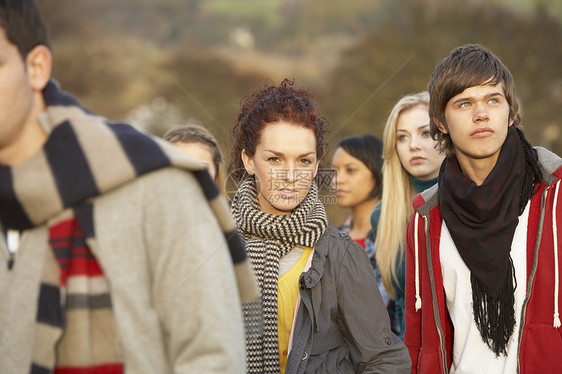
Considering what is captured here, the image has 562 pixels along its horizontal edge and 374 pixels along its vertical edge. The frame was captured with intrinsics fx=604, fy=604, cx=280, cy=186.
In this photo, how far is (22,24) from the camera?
1.58 metres

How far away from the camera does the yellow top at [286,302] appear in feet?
8.71

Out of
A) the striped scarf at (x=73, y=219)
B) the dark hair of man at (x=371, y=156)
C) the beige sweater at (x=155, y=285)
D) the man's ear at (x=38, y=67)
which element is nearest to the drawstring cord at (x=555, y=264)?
the beige sweater at (x=155, y=285)

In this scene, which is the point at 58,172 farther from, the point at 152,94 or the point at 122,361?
→ the point at 152,94

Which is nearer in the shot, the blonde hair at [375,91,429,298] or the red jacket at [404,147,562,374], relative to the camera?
the red jacket at [404,147,562,374]

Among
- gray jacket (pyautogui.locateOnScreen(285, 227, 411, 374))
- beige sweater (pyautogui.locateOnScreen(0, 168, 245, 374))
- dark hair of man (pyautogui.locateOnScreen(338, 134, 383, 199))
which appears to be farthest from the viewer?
dark hair of man (pyautogui.locateOnScreen(338, 134, 383, 199))

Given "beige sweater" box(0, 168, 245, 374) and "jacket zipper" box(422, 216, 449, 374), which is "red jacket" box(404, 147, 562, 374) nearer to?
"jacket zipper" box(422, 216, 449, 374)

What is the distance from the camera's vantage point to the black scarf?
2.72 metres

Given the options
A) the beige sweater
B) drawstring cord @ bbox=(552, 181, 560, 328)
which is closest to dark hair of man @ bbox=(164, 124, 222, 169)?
drawstring cord @ bbox=(552, 181, 560, 328)

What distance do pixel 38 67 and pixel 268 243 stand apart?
147 cm

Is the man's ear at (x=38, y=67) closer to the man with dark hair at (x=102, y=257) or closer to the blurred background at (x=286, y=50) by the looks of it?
the man with dark hair at (x=102, y=257)

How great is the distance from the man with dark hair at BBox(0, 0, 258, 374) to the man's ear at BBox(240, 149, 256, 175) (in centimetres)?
146

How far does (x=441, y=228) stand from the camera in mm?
3055

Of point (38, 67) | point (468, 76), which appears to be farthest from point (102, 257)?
point (468, 76)

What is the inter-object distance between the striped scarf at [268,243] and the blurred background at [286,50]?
8202mm
